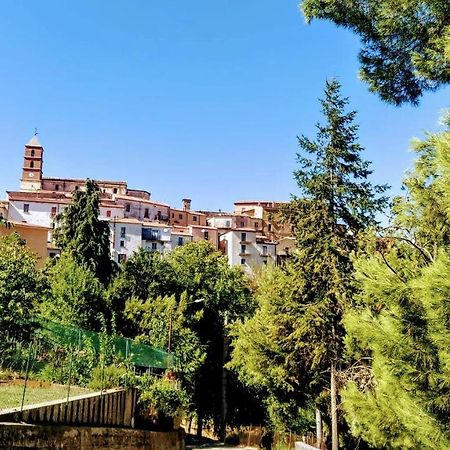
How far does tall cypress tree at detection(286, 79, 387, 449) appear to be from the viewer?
15.8 metres

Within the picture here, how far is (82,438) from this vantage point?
1019 cm

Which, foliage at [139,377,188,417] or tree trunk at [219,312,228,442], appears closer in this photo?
foliage at [139,377,188,417]

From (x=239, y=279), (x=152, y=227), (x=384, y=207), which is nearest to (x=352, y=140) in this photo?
(x=384, y=207)

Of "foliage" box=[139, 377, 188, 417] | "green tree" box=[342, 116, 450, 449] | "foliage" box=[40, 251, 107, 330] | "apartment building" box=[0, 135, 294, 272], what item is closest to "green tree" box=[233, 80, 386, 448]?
"foliage" box=[139, 377, 188, 417]

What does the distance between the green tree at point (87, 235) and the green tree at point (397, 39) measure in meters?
27.6

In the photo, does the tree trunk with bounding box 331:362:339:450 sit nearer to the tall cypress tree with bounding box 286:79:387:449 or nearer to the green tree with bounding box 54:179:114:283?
the tall cypress tree with bounding box 286:79:387:449

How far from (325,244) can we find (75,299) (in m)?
15.1

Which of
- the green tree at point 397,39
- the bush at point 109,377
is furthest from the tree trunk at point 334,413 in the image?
the green tree at point 397,39

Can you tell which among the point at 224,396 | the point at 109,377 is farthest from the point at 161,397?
the point at 224,396

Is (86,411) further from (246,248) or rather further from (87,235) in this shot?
(246,248)

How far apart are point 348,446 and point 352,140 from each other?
12.6 m

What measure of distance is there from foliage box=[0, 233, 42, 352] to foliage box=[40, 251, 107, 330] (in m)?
2.71

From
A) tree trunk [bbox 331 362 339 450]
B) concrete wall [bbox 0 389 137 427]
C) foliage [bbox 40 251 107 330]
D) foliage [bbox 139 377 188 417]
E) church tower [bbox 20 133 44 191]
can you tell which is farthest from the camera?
church tower [bbox 20 133 44 191]

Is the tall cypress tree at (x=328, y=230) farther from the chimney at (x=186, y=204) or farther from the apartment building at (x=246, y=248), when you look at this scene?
the chimney at (x=186, y=204)
